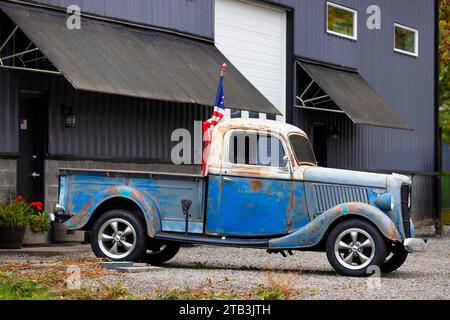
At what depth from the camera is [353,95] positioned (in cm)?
2600

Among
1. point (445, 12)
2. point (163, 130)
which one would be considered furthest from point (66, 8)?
point (445, 12)

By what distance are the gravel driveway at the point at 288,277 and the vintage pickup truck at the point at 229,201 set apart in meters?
0.52

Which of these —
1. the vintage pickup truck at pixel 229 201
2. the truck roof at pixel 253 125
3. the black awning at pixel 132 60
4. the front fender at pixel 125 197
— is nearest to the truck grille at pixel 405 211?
the vintage pickup truck at pixel 229 201

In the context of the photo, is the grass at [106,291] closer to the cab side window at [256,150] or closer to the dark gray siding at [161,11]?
the cab side window at [256,150]

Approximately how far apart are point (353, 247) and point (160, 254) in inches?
125

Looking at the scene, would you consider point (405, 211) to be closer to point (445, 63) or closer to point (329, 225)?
point (329, 225)

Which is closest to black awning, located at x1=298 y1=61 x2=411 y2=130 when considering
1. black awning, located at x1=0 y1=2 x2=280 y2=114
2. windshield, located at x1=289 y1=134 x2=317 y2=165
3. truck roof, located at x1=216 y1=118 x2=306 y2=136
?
black awning, located at x1=0 y1=2 x2=280 y2=114

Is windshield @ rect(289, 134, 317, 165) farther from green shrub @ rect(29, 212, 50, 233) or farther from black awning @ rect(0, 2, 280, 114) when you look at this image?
green shrub @ rect(29, 212, 50, 233)

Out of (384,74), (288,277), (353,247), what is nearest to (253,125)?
(353,247)

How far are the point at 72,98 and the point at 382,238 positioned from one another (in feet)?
24.0

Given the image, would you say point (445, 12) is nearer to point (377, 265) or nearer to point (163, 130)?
point (163, 130)

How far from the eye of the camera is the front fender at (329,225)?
44.5 feet

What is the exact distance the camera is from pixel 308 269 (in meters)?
15.0

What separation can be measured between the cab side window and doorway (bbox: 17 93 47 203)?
4798 mm
